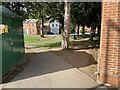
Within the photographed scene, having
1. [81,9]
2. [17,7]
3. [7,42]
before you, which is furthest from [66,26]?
[7,42]

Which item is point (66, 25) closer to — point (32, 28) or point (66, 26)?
point (66, 26)

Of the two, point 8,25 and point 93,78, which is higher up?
point 8,25

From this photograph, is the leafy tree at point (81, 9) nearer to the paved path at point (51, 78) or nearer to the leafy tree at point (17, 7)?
the leafy tree at point (17, 7)

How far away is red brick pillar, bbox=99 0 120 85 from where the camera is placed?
727 centimetres

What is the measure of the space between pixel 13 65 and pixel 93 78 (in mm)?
3369

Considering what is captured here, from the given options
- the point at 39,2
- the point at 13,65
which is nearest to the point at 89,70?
the point at 13,65

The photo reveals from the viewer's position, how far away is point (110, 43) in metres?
7.41

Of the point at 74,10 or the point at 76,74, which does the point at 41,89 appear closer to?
the point at 76,74

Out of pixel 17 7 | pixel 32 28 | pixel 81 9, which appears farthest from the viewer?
pixel 32 28

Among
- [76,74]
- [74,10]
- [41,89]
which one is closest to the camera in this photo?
[41,89]

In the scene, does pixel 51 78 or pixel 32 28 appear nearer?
pixel 51 78

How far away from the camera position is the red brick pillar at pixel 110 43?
7270 millimetres

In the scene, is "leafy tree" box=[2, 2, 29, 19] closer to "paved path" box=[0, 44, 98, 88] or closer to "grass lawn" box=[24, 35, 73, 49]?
"grass lawn" box=[24, 35, 73, 49]

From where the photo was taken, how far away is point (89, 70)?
9.53m
